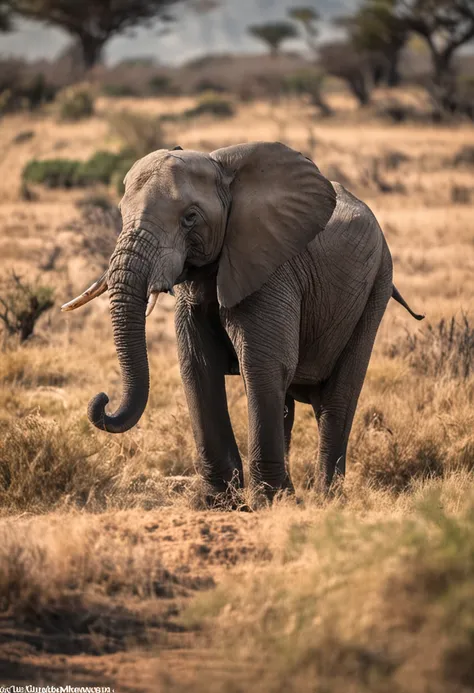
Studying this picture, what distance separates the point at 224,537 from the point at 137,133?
19.1 metres

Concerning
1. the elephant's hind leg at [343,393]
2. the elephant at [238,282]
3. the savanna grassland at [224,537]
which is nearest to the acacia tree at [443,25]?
the savanna grassland at [224,537]

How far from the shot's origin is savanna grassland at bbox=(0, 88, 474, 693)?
3939 millimetres

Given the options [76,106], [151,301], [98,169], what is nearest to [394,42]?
[76,106]

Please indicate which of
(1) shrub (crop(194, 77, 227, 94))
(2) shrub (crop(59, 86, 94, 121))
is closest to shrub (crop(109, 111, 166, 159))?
(2) shrub (crop(59, 86, 94, 121))

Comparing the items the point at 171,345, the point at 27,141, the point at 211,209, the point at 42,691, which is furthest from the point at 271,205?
the point at 27,141

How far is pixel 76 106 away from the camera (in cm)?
3316

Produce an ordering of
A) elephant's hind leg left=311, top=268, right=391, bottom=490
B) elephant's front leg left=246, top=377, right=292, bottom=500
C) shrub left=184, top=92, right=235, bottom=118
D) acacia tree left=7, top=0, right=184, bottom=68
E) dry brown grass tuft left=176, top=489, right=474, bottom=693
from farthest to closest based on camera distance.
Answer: acacia tree left=7, top=0, right=184, bottom=68 < shrub left=184, top=92, right=235, bottom=118 < elephant's hind leg left=311, top=268, right=391, bottom=490 < elephant's front leg left=246, top=377, right=292, bottom=500 < dry brown grass tuft left=176, top=489, right=474, bottom=693

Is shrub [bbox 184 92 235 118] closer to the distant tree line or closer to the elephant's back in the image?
the distant tree line

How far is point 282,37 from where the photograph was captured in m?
78.4

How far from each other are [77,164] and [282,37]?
6093cm

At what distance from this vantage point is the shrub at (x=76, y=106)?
33.0 metres

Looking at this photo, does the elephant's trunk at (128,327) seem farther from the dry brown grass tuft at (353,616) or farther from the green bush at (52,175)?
the green bush at (52,175)

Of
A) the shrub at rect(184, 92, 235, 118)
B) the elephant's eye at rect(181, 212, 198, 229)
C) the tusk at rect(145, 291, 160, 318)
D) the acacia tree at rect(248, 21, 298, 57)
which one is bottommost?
the acacia tree at rect(248, 21, 298, 57)

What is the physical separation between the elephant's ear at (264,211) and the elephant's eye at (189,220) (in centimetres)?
31
